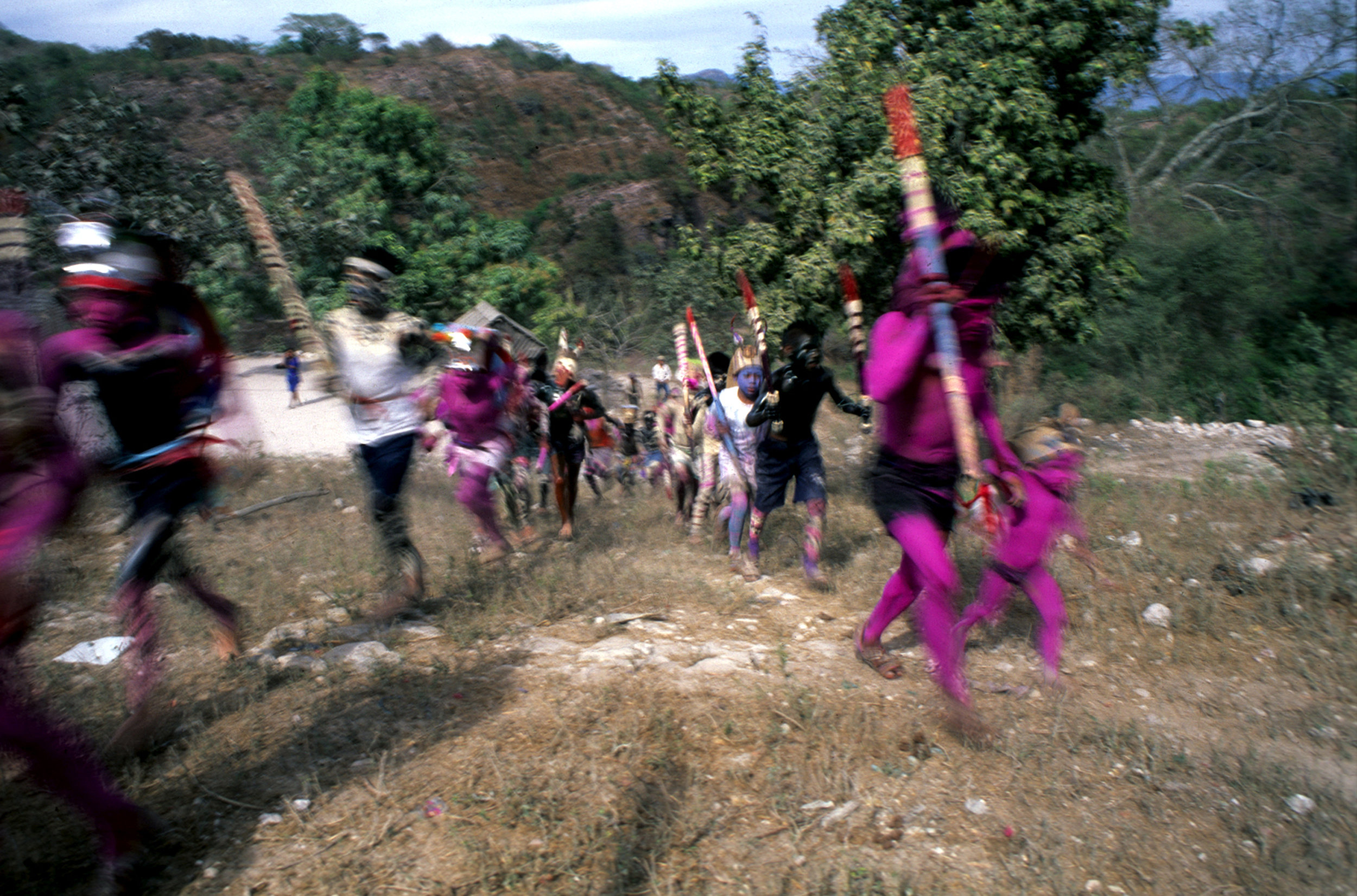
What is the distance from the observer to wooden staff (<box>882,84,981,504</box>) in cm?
322

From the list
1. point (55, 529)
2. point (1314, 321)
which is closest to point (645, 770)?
point (55, 529)

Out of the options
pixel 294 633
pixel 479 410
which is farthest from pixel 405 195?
pixel 294 633

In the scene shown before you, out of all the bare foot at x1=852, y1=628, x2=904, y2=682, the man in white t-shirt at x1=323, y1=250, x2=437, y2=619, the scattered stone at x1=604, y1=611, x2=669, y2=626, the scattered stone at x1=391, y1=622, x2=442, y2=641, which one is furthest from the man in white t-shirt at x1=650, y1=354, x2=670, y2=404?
the bare foot at x1=852, y1=628, x2=904, y2=682

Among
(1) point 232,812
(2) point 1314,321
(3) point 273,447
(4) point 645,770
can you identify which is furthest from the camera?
(2) point 1314,321

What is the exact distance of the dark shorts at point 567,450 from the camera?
301 inches

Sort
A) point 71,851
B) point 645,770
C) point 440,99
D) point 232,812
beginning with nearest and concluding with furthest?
point 71,851 → point 232,812 → point 645,770 → point 440,99

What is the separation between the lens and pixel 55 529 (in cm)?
253

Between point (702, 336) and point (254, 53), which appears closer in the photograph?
point (702, 336)

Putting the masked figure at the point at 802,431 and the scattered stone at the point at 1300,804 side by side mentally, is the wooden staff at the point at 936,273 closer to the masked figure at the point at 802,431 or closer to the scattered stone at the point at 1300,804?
the scattered stone at the point at 1300,804

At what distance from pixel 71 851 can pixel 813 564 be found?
422cm

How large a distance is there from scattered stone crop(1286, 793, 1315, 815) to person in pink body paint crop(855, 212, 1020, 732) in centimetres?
113

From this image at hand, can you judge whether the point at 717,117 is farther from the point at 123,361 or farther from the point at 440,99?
the point at 440,99

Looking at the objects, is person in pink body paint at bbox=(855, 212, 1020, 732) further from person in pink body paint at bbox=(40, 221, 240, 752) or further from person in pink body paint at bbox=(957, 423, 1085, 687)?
person in pink body paint at bbox=(40, 221, 240, 752)

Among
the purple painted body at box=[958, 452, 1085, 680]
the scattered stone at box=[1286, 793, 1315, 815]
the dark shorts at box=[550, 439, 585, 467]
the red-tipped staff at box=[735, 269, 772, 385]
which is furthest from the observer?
the dark shorts at box=[550, 439, 585, 467]
